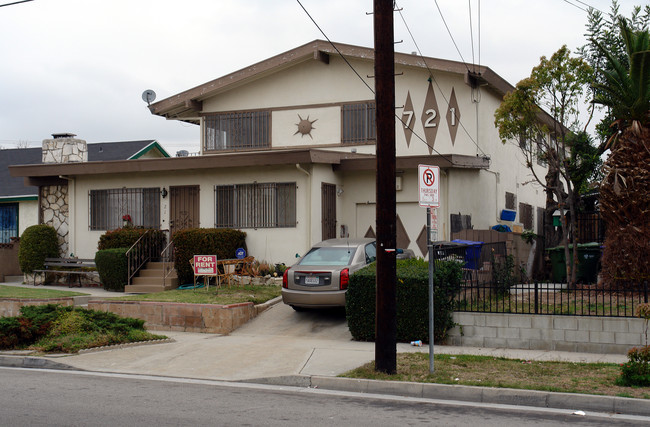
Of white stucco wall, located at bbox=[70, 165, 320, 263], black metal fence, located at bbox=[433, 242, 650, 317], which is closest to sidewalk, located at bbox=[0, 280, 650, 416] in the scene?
black metal fence, located at bbox=[433, 242, 650, 317]

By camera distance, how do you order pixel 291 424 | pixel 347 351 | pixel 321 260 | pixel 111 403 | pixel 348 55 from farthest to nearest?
pixel 348 55 < pixel 321 260 < pixel 347 351 < pixel 111 403 < pixel 291 424

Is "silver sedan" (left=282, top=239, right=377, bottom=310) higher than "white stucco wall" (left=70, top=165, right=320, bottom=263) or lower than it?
lower

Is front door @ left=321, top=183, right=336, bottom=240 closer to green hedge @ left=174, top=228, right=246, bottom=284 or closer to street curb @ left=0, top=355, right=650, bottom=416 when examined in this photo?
green hedge @ left=174, top=228, right=246, bottom=284

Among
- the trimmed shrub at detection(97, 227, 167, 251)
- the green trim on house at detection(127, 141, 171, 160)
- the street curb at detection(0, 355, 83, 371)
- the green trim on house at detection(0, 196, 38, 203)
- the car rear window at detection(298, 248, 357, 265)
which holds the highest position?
the green trim on house at detection(127, 141, 171, 160)

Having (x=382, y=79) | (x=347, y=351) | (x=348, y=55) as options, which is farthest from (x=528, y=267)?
(x=382, y=79)

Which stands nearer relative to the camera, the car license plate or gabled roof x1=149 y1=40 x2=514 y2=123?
the car license plate

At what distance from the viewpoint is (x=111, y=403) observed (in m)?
8.57

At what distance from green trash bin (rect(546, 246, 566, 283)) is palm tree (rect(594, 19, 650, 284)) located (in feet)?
14.5

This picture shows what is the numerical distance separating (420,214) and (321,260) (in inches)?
231

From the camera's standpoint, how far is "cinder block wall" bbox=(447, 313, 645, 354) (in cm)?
1180

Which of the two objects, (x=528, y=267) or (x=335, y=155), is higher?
(x=335, y=155)

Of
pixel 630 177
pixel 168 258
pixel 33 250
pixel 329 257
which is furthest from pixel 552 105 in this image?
pixel 33 250

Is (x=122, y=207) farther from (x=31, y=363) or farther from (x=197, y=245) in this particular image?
(x=31, y=363)

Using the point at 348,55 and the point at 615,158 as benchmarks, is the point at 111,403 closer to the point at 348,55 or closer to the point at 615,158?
the point at 615,158
